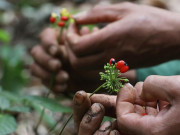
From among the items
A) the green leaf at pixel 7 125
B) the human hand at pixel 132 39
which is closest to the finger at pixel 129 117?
the green leaf at pixel 7 125

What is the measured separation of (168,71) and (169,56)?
42 cm

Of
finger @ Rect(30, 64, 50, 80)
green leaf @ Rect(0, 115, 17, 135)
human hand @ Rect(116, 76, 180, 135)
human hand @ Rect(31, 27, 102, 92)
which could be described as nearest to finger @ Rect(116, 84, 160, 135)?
human hand @ Rect(116, 76, 180, 135)

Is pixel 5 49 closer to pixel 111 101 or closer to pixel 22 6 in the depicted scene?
pixel 22 6

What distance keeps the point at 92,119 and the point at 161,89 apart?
20cm

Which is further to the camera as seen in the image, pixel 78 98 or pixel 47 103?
pixel 47 103

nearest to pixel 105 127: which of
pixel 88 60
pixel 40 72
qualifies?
pixel 88 60

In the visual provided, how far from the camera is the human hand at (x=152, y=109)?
0.66 m

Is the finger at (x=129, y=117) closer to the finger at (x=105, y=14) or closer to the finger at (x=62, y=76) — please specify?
the finger at (x=105, y=14)

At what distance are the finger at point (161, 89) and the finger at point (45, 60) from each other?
880 mm

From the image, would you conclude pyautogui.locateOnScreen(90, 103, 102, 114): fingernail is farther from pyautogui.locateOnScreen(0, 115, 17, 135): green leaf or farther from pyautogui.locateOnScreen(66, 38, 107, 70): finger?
pyautogui.locateOnScreen(66, 38, 107, 70): finger

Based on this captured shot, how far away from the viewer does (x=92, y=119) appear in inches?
30.0

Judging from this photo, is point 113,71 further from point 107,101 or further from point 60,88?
point 60,88

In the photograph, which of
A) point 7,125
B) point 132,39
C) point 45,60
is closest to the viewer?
point 7,125

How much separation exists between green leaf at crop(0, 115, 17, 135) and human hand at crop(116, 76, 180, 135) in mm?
396
